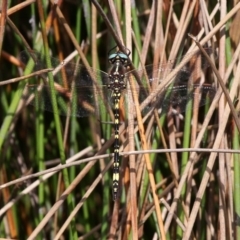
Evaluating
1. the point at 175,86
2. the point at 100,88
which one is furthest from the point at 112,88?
the point at 175,86

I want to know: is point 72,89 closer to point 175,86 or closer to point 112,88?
point 112,88

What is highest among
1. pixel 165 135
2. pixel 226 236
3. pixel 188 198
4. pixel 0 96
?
pixel 0 96

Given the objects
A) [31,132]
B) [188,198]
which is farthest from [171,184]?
[31,132]

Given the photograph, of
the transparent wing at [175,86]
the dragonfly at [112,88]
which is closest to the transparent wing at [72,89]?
the dragonfly at [112,88]

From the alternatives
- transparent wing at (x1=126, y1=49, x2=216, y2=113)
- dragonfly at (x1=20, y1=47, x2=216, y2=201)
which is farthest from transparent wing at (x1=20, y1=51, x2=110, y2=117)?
transparent wing at (x1=126, y1=49, x2=216, y2=113)

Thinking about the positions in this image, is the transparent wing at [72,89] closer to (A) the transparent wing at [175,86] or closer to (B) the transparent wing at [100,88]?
(B) the transparent wing at [100,88]

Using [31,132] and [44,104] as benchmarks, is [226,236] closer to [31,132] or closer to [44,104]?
[44,104]

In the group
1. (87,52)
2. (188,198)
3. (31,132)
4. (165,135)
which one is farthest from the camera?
(31,132)
